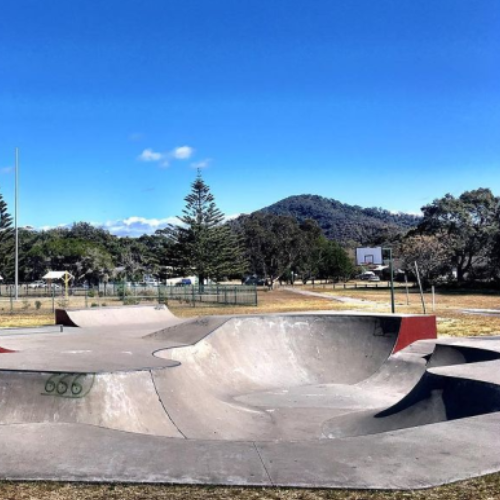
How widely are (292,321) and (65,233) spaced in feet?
367

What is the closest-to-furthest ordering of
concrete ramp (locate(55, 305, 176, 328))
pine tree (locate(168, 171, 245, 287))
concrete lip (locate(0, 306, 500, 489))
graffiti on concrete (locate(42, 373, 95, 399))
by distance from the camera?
1. concrete lip (locate(0, 306, 500, 489))
2. graffiti on concrete (locate(42, 373, 95, 399))
3. concrete ramp (locate(55, 305, 176, 328))
4. pine tree (locate(168, 171, 245, 287))

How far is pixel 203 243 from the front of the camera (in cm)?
4988

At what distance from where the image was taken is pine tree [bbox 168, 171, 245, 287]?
49594 mm

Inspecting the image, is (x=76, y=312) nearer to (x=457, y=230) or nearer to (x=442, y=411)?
(x=442, y=411)

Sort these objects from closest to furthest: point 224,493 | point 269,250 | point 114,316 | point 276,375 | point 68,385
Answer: point 224,493 < point 68,385 < point 276,375 < point 114,316 < point 269,250

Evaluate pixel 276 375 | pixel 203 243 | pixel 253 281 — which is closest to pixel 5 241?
pixel 203 243

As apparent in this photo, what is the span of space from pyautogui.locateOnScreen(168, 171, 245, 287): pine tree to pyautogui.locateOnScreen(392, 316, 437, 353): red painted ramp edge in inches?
1508

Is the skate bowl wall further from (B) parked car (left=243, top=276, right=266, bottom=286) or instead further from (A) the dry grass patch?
(B) parked car (left=243, top=276, right=266, bottom=286)

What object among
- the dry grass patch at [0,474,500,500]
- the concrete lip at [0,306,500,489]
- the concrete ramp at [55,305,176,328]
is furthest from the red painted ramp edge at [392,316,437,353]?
the dry grass patch at [0,474,500,500]

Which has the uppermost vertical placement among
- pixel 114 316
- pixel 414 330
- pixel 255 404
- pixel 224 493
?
pixel 114 316

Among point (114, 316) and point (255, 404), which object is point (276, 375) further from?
point (114, 316)

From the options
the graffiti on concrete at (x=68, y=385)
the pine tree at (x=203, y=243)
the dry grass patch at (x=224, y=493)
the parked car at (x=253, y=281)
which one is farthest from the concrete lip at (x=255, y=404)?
the parked car at (x=253, y=281)

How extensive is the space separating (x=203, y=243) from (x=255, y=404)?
41.4 meters

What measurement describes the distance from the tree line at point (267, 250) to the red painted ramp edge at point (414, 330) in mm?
38334
